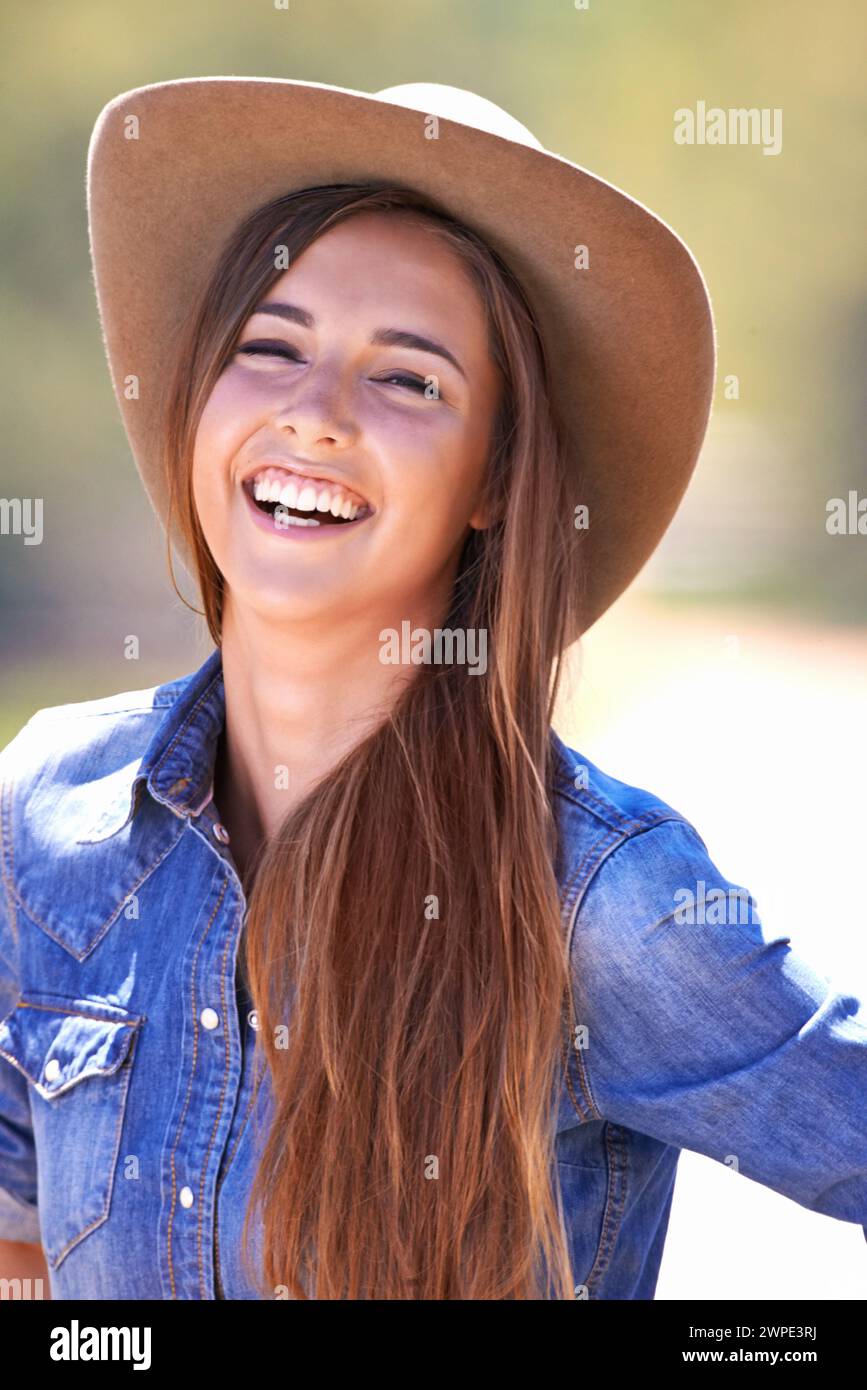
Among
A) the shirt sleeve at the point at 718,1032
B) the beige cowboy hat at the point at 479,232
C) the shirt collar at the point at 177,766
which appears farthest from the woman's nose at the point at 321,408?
the shirt sleeve at the point at 718,1032

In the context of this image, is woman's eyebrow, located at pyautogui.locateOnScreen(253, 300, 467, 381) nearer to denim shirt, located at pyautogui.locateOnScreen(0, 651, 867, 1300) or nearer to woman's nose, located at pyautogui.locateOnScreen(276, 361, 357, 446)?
woman's nose, located at pyautogui.locateOnScreen(276, 361, 357, 446)

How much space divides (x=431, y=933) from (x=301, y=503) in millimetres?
444

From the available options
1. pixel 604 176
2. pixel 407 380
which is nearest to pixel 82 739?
pixel 407 380

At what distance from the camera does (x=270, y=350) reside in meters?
1.59

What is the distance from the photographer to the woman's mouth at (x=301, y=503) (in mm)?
1534

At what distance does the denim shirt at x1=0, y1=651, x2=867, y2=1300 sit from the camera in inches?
54.1

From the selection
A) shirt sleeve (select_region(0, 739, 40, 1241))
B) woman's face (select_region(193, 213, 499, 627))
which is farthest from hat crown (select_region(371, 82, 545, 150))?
shirt sleeve (select_region(0, 739, 40, 1241))

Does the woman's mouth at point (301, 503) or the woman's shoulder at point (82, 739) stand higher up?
the woman's mouth at point (301, 503)

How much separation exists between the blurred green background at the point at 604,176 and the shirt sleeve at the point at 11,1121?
5424 mm

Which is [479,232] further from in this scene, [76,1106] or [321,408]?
[76,1106]

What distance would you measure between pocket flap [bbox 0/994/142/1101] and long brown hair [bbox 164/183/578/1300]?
0.52 feet

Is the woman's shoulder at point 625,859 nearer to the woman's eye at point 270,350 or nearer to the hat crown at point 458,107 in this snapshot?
the woman's eye at point 270,350
